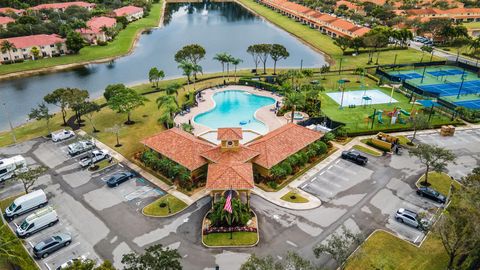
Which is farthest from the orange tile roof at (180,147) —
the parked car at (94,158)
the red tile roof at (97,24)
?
the red tile roof at (97,24)

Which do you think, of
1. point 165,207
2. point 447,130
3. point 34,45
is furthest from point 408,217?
point 34,45

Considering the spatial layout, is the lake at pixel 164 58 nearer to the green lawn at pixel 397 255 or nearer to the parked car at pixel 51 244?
the parked car at pixel 51 244

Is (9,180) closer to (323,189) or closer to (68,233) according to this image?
(68,233)

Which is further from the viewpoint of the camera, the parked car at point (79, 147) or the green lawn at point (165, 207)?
the parked car at point (79, 147)

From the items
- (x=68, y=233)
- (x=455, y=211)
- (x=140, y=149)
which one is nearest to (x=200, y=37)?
(x=140, y=149)

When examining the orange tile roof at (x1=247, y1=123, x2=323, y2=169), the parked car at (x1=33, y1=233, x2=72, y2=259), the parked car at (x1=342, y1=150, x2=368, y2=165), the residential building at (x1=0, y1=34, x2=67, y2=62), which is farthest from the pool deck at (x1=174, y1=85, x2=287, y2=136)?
the residential building at (x1=0, y1=34, x2=67, y2=62)

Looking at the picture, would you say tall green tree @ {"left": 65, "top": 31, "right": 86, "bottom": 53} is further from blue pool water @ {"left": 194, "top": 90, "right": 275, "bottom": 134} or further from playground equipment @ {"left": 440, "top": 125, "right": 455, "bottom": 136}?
playground equipment @ {"left": 440, "top": 125, "right": 455, "bottom": 136}

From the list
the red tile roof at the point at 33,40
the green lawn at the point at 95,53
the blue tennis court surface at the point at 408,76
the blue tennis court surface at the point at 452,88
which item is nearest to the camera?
the blue tennis court surface at the point at 452,88
